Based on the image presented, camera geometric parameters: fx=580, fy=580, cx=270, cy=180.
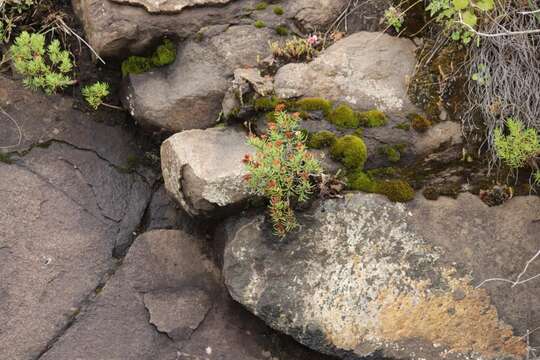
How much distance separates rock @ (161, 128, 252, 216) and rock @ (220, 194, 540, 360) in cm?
28

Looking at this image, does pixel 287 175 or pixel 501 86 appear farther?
pixel 501 86

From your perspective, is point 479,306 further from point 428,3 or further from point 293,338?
point 428,3

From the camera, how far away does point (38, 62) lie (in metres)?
5.25

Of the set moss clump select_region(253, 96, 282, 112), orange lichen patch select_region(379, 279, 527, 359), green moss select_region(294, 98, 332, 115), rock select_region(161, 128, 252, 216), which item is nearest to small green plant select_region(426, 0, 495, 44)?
green moss select_region(294, 98, 332, 115)

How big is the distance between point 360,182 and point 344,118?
59 cm

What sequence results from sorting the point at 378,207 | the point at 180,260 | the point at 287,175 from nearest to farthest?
the point at 287,175 → the point at 378,207 → the point at 180,260

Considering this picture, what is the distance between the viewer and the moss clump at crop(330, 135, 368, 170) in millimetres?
4734

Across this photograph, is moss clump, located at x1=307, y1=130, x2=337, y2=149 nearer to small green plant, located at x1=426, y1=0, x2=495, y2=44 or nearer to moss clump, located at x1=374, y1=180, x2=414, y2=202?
moss clump, located at x1=374, y1=180, x2=414, y2=202

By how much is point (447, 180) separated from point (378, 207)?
26.7 inches

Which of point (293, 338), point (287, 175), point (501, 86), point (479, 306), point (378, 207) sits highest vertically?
point (501, 86)

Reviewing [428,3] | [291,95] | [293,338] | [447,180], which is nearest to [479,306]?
[447,180]

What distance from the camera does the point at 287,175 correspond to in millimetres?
4320

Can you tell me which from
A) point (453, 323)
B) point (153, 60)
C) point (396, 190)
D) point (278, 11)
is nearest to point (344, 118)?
point (396, 190)

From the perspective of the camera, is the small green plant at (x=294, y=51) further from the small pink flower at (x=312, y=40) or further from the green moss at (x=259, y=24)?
the green moss at (x=259, y=24)
